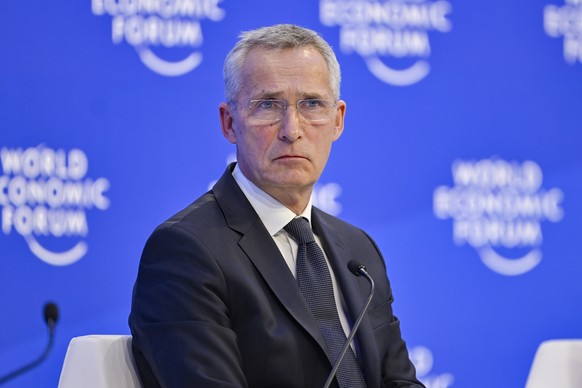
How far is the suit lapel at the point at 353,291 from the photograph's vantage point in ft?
7.89

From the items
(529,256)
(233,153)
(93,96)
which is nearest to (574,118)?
(529,256)

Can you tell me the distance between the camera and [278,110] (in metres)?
2.52

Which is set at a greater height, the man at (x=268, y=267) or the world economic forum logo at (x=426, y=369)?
the man at (x=268, y=267)

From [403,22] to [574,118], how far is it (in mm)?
1009

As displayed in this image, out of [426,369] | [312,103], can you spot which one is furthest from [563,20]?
[312,103]

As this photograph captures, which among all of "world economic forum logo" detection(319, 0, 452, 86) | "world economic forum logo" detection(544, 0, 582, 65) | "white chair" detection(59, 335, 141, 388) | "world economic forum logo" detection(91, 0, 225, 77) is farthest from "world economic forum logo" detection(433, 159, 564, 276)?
"white chair" detection(59, 335, 141, 388)

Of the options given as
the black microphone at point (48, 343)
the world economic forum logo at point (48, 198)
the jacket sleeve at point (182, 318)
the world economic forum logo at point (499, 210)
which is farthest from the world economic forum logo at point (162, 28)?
the jacket sleeve at point (182, 318)

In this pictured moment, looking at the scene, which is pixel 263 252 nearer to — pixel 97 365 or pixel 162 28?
pixel 97 365

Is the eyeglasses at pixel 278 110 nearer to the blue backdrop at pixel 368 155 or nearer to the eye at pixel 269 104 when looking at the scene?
the eye at pixel 269 104

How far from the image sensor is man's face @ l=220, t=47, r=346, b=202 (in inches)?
98.0

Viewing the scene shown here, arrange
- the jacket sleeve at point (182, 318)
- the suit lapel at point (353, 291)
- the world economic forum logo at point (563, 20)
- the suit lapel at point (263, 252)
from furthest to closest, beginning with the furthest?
1. the world economic forum logo at point (563, 20)
2. the suit lapel at point (353, 291)
3. the suit lapel at point (263, 252)
4. the jacket sleeve at point (182, 318)

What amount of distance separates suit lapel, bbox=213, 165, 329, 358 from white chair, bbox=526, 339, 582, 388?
2.75 feet

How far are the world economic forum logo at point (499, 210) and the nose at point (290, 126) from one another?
1.63m

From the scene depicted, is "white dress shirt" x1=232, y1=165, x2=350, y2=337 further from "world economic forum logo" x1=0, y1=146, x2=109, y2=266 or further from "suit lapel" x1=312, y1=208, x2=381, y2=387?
"world economic forum logo" x1=0, y1=146, x2=109, y2=266
